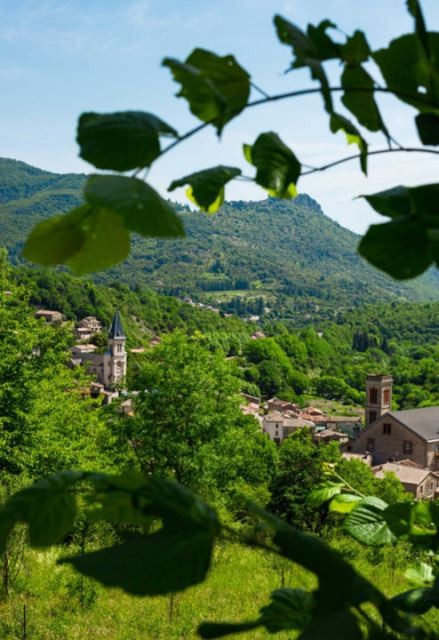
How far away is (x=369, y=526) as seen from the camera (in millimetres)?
874

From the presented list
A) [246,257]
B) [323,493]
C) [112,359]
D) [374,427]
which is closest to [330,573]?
[323,493]

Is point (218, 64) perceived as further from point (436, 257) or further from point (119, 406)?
point (119, 406)

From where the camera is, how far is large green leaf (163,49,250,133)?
0.40 metres

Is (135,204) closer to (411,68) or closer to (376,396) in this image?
(411,68)

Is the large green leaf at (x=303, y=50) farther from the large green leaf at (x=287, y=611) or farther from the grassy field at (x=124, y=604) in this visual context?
the grassy field at (x=124, y=604)

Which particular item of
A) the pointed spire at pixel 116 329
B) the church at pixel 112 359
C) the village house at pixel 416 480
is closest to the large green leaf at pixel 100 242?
the village house at pixel 416 480

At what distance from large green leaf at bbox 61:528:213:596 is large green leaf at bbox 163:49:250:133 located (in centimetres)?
25

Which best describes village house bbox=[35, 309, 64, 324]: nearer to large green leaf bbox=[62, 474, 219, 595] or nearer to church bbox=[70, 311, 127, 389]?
church bbox=[70, 311, 127, 389]

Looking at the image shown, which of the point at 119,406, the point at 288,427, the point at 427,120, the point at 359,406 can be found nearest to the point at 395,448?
the point at 288,427

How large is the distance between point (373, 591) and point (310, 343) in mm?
64585

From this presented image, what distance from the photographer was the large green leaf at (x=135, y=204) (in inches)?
13.7

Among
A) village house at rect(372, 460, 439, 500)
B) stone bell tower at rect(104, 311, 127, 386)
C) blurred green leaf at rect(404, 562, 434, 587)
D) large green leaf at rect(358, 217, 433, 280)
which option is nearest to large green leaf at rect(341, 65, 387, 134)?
large green leaf at rect(358, 217, 433, 280)

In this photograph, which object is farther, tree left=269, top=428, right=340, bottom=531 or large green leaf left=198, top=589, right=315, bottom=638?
tree left=269, top=428, right=340, bottom=531

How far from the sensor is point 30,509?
465 mm
